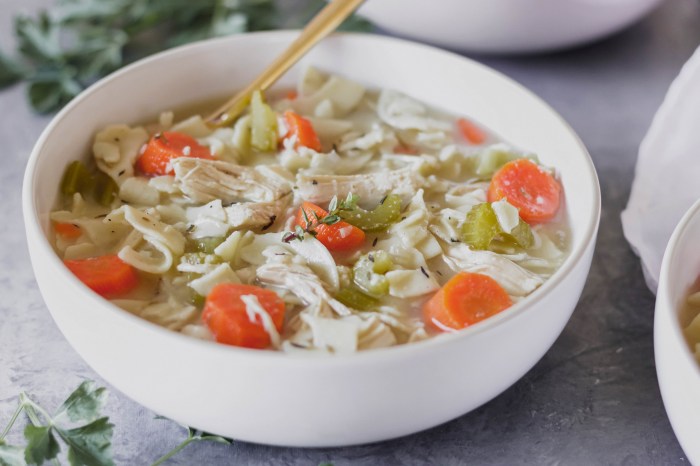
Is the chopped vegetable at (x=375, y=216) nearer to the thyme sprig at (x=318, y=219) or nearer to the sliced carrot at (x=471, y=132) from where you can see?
the thyme sprig at (x=318, y=219)

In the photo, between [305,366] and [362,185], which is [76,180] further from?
[305,366]

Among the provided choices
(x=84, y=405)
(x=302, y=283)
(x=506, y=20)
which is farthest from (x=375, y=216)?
(x=506, y=20)

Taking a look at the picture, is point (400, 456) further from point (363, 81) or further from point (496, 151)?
point (363, 81)

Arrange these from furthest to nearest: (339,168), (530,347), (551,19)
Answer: (551,19)
(339,168)
(530,347)

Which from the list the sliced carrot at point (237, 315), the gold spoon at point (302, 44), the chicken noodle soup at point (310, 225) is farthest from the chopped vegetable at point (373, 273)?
the gold spoon at point (302, 44)

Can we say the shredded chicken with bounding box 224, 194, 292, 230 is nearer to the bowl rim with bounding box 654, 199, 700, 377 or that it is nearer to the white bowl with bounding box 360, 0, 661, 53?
the bowl rim with bounding box 654, 199, 700, 377

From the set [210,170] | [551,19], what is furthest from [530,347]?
[551,19]
